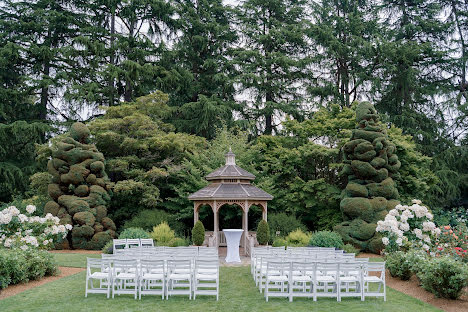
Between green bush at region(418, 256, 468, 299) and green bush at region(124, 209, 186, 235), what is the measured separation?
1429 cm

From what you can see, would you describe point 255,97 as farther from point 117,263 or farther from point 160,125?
point 117,263

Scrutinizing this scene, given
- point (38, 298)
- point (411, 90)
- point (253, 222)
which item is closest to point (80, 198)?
point (253, 222)

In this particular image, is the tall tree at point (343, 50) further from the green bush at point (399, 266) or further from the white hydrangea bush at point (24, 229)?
the white hydrangea bush at point (24, 229)

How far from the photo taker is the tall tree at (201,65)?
28.5 m

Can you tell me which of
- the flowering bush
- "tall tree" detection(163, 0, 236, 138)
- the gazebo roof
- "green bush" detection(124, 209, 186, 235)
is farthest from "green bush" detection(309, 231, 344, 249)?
"tall tree" detection(163, 0, 236, 138)

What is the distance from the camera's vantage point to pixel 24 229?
529 inches

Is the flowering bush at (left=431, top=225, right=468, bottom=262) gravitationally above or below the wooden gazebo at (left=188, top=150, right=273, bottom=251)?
below

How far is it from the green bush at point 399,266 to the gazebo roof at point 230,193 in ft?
24.0

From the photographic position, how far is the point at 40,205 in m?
22.5

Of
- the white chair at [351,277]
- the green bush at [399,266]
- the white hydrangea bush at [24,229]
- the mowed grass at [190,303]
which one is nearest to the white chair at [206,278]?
the mowed grass at [190,303]

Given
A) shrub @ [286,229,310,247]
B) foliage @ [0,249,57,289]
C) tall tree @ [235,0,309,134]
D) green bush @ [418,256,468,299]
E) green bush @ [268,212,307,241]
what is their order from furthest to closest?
tall tree @ [235,0,309,134] → green bush @ [268,212,307,241] → shrub @ [286,229,310,247] → foliage @ [0,249,57,289] → green bush @ [418,256,468,299]

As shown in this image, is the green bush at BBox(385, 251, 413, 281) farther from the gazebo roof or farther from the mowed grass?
the gazebo roof

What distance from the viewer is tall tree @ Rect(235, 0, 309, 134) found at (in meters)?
28.7

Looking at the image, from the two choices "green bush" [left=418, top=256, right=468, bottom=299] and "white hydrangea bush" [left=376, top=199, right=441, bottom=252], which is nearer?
"green bush" [left=418, top=256, right=468, bottom=299]
